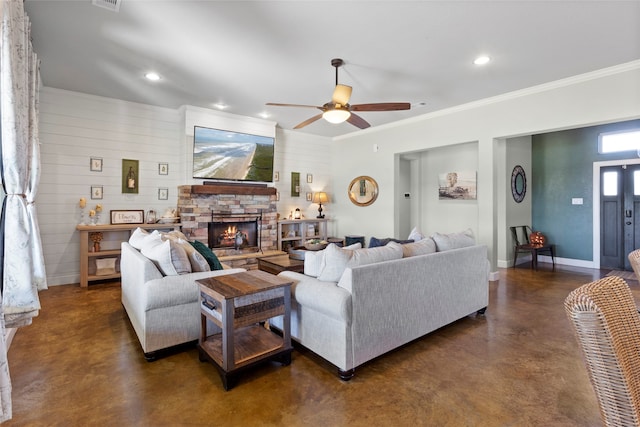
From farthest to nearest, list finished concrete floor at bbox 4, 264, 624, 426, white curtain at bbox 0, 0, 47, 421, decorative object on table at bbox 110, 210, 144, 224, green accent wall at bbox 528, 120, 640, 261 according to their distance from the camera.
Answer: green accent wall at bbox 528, 120, 640, 261, decorative object on table at bbox 110, 210, 144, 224, white curtain at bbox 0, 0, 47, 421, finished concrete floor at bbox 4, 264, 624, 426

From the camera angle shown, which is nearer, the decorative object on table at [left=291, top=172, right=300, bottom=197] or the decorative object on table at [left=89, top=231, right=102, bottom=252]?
the decorative object on table at [left=89, top=231, right=102, bottom=252]

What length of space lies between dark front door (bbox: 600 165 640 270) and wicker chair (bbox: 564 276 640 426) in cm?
658

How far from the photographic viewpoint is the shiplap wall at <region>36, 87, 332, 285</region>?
15.3 feet

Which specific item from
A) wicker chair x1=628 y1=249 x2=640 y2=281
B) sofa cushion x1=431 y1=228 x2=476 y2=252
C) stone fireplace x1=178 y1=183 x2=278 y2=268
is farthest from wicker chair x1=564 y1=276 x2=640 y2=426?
stone fireplace x1=178 y1=183 x2=278 y2=268

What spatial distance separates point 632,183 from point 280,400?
276 inches

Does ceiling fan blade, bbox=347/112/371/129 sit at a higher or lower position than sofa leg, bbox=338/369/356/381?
higher

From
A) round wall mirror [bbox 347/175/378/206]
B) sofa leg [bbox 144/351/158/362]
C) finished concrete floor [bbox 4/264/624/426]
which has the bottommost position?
finished concrete floor [bbox 4/264/624/426]

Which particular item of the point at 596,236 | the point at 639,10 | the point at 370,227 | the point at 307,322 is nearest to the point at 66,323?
the point at 307,322

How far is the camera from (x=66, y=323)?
10.6ft

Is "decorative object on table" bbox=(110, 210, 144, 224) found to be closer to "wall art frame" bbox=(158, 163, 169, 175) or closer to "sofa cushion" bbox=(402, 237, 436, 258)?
"wall art frame" bbox=(158, 163, 169, 175)

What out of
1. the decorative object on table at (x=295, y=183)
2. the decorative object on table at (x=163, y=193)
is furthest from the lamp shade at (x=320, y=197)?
the decorative object on table at (x=163, y=193)

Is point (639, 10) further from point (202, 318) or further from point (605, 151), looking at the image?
point (202, 318)

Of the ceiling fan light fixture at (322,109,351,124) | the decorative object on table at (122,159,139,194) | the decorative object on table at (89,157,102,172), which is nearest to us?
the ceiling fan light fixture at (322,109,351,124)

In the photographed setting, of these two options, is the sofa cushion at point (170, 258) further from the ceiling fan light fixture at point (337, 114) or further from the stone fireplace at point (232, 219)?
the stone fireplace at point (232, 219)
